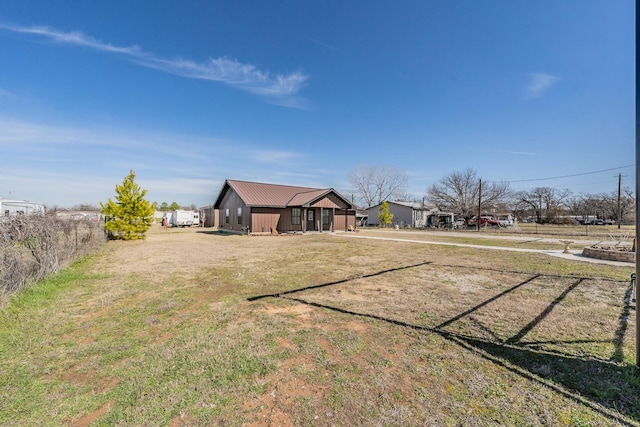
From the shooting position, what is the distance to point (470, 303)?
5.23 m

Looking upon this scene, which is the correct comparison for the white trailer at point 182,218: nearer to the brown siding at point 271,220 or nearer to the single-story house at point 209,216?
the single-story house at point 209,216

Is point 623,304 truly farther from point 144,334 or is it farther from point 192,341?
point 144,334

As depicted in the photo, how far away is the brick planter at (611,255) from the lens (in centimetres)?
941

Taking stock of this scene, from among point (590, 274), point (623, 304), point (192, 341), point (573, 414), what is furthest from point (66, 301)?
point (590, 274)

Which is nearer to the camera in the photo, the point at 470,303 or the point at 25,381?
the point at 25,381

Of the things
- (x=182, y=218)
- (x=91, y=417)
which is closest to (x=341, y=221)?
(x=182, y=218)

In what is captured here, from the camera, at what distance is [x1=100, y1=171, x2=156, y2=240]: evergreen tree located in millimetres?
16797

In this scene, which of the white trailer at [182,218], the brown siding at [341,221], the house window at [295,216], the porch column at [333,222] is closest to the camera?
the house window at [295,216]

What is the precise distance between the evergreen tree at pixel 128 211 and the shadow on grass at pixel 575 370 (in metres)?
18.9

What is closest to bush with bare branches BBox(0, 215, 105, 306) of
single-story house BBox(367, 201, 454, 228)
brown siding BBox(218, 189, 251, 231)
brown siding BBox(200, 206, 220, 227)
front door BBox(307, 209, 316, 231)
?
brown siding BBox(218, 189, 251, 231)

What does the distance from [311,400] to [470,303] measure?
4.03 m

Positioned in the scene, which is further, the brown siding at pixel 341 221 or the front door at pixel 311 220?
the brown siding at pixel 341 221

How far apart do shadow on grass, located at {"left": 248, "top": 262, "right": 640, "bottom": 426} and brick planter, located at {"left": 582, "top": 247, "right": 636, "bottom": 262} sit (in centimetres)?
802

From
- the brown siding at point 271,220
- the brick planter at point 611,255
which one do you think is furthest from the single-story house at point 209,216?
the brick planter at point 611,255
